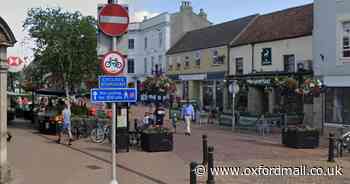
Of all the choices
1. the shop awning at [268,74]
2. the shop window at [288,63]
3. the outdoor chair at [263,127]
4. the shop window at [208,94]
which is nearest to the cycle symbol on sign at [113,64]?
the outdoor chair at [263,127]

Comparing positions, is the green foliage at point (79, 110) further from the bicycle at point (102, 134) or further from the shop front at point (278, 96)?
the shop front at point (278, 96)

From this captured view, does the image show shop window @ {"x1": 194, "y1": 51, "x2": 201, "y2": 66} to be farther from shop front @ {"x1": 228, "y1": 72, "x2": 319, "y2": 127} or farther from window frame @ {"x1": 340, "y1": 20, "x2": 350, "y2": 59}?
window frame @ {"x1": 340, "y1": 20, "x2": 350, "y2": 59}

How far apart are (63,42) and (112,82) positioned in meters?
20.1

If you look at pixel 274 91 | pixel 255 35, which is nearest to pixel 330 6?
pixel 274 91

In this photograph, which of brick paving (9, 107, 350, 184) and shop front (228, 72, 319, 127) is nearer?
brick paving (9, 107, 350, 184)

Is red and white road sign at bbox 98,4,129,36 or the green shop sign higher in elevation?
the green shop sign

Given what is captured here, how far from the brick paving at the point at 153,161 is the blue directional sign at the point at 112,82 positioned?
284 centimetres

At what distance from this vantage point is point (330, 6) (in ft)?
84.3

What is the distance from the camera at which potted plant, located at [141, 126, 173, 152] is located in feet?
55.7

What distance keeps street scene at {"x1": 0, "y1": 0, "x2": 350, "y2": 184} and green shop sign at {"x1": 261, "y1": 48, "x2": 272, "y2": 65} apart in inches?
3.0

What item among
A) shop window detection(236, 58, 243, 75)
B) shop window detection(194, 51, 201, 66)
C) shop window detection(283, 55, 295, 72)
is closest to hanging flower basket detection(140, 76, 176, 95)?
shop window detection(283, 55, 295, 72)

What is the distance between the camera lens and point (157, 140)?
55.9 ft

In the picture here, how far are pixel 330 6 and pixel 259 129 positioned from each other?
707 centimetres

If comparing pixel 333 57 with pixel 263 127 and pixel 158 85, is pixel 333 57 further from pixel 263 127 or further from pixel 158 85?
pixel 158 85
